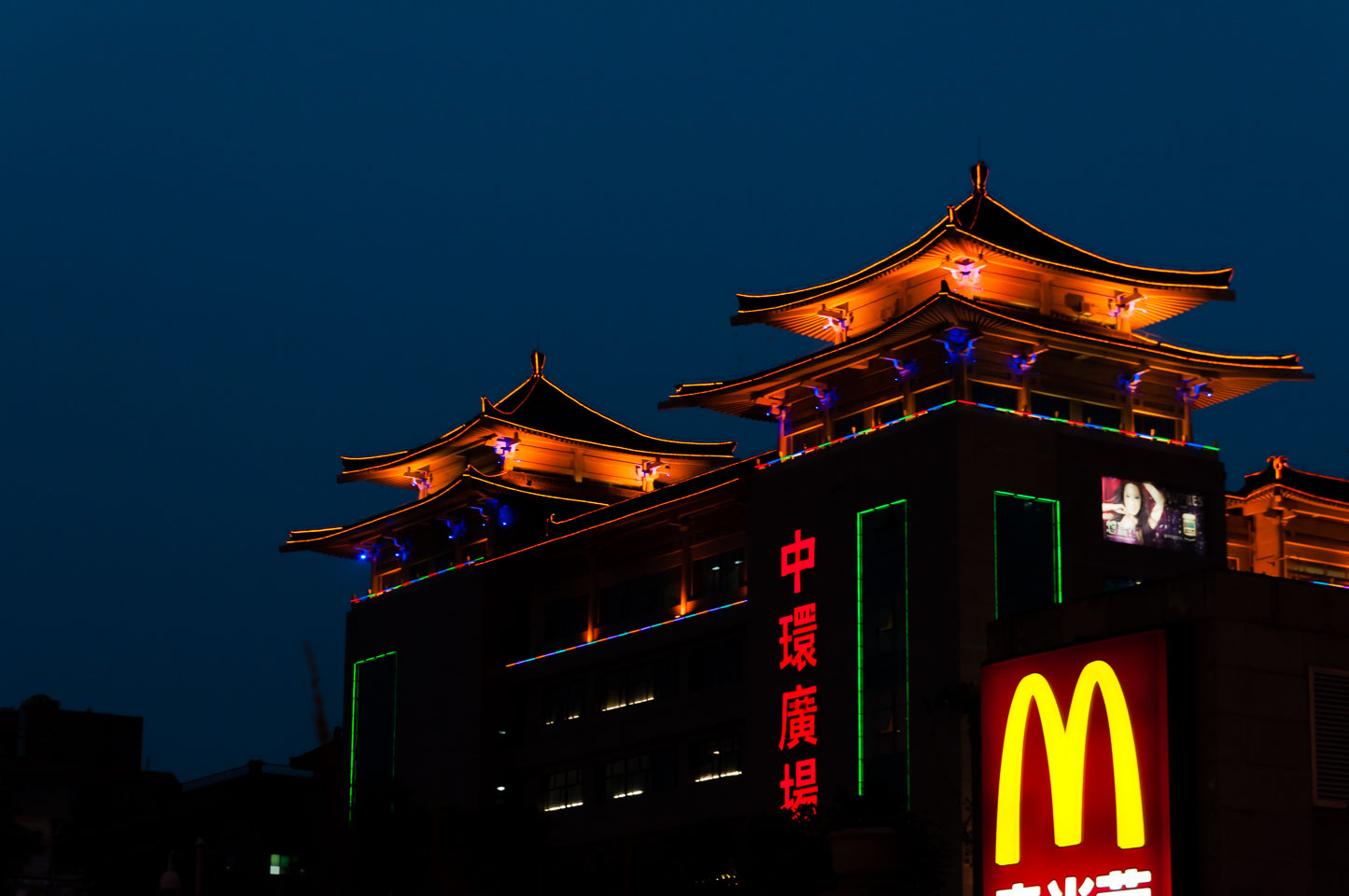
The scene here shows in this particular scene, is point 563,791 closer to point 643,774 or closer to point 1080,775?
point 643,774

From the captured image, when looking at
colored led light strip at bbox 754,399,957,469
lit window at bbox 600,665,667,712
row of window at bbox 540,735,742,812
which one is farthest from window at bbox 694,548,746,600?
colored led light strip at bbox 754,399,957,469

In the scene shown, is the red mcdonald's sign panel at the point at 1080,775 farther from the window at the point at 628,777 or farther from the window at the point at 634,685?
the window at the point at 628,777

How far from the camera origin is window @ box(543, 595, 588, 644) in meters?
67.1

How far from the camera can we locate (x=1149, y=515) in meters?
52.8

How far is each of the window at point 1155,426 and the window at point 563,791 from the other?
22.3 metres

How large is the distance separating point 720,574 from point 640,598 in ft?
14.4

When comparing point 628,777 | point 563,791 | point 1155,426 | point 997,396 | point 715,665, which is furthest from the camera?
point 563,791

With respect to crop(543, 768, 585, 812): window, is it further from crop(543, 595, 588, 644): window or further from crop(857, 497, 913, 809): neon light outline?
crop(857, 497, 913, 809): neon light outline

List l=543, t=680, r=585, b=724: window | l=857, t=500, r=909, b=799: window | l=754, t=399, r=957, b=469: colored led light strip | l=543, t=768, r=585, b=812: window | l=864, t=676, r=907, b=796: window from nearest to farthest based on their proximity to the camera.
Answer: l=864, t=676, r=907, b=796: window < l=857, t=500, r=909, b=799: window < l=754, t=399, r=957, b=469: colored led light strip < l=543, t=768, r=585, b=812: window < l=543, t=680, r=585, b=724: window

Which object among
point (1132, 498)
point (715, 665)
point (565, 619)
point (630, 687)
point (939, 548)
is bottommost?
point (630, 687)

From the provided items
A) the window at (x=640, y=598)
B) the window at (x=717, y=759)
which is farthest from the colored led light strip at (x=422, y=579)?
the window at (x=717, y=759)

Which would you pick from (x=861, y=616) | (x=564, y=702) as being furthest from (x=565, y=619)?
(x=861, y=616)

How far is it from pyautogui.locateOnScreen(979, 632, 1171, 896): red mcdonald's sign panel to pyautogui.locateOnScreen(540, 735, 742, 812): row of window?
34005 millimetres

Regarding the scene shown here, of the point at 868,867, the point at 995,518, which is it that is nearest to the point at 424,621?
the point at 995,518
